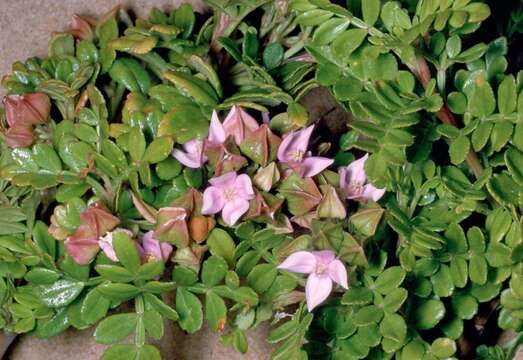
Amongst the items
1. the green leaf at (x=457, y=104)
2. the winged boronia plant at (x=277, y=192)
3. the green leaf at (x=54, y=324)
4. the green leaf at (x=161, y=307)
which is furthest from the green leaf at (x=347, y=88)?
the green leaf at (x=54, y=324)

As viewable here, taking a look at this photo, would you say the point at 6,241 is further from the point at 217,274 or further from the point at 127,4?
the point at 127,4

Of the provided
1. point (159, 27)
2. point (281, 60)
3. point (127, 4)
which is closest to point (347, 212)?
point (281, 60)

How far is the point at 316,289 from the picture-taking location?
1.04 meters

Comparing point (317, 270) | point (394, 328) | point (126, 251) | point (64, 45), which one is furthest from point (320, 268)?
point (64, 45)

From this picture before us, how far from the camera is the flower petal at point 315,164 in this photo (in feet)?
3.56

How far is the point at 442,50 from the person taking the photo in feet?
3.45

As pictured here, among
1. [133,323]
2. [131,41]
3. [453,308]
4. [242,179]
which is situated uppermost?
[131,41]

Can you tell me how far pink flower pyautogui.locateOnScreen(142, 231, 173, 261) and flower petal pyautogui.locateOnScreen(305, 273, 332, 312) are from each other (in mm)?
171

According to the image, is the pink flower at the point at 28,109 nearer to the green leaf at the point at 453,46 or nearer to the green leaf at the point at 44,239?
the green leaf at the point at 44,239

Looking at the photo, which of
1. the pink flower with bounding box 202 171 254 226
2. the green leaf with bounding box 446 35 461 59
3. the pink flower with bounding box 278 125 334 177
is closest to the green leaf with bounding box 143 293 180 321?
the pink flower with bounding box 202 171 254 226

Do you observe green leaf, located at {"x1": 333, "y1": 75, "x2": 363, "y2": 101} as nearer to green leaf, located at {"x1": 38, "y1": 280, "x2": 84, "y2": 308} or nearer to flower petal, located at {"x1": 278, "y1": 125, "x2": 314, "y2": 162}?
flower petal, located at {"x1": 278, "y1": 125, "x2": 314, "y2": 162}

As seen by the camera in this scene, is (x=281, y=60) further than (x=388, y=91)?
Yes

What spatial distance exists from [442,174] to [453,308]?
6.9 inches

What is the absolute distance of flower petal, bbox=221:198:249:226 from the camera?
3.42ft
